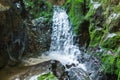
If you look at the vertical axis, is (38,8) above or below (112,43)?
above

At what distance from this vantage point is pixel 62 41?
14.9 metres

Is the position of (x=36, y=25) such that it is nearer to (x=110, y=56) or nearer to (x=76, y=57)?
(x=76, y=57)

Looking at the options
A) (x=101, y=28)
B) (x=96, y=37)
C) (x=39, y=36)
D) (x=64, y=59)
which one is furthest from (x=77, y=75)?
(x=39, y=36)

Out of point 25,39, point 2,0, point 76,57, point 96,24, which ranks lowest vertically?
point 76,57

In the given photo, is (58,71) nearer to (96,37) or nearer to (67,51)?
(96,37)

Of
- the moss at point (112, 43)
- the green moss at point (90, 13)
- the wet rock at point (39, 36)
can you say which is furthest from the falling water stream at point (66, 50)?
the green moss at point (90, 13)

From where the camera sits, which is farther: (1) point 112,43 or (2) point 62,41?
(2) point 62,41

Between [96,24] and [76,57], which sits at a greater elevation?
[96,24]

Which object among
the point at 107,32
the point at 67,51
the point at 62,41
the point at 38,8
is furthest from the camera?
the point at 38,8

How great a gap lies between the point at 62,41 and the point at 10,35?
13.4 ft

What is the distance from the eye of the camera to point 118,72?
9.02 meters

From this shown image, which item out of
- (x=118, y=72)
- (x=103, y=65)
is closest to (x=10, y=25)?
(x=103, y=65)

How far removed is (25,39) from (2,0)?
2.59 meters

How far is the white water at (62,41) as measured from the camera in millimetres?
13385
